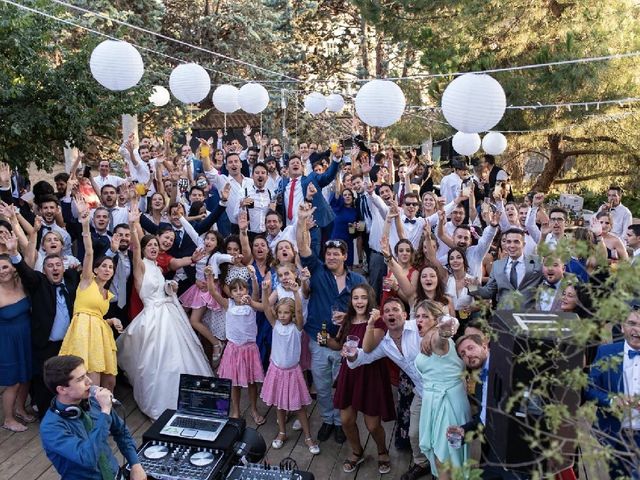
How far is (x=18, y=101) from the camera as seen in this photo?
261 inches

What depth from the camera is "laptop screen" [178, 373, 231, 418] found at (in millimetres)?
3412

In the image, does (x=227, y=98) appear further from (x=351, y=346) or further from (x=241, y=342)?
(x=351, y=346)

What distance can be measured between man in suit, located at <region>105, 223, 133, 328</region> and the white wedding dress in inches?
8.5

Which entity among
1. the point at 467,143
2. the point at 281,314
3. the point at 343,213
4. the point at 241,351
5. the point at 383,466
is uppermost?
the point at 467,143

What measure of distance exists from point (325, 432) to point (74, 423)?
2082 mm

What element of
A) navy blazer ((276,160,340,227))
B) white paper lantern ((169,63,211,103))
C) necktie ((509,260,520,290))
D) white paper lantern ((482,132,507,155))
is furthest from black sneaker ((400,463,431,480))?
white paper lantern ((482,132,507,155))

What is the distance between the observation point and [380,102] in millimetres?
5742

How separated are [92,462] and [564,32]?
9692 mm

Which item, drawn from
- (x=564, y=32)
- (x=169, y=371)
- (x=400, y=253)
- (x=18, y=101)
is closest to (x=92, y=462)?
(x=169, y=371)

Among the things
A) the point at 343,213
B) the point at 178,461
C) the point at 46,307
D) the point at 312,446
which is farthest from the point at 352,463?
the point at 343,213

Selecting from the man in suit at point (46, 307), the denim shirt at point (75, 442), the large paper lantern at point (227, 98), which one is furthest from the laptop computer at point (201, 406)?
the large paper lantern at point (227, 98)

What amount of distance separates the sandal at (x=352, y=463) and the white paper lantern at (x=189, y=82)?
15.3ft

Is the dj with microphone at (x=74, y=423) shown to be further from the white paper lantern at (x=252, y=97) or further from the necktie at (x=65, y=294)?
the white paper lantern at (x=252, y=97)

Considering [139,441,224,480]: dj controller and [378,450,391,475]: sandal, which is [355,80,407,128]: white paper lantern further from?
[139,441,224,480]: dj controller
